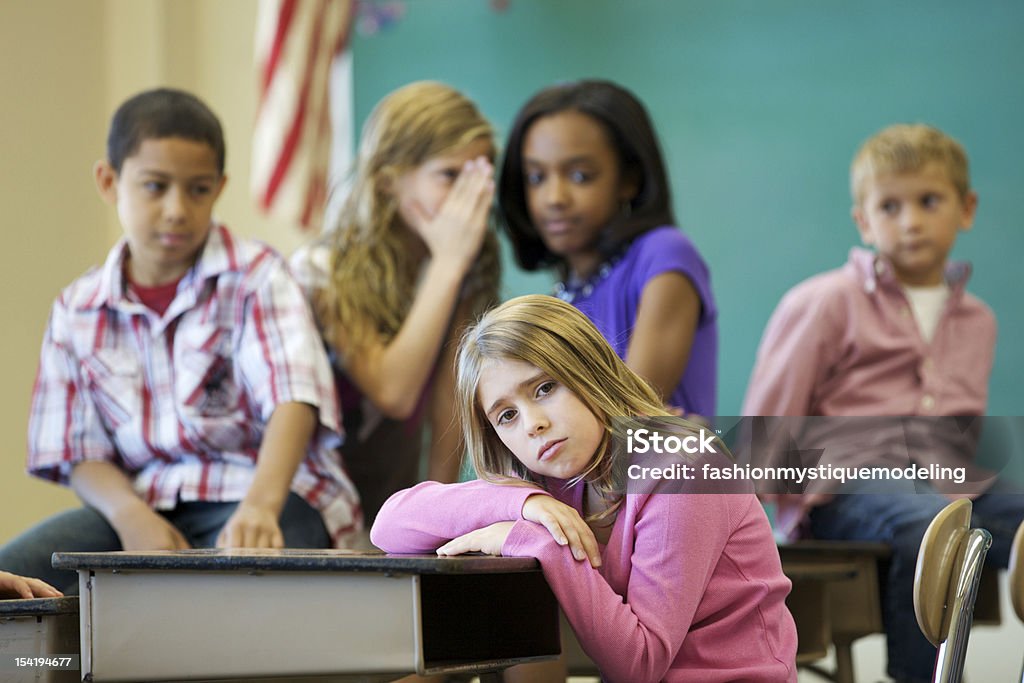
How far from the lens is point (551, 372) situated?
1311mm

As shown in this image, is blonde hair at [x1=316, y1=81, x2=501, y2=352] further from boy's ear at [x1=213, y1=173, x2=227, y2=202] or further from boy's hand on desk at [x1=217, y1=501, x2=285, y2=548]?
boy's hand on desk at [x1=217, y1=501, x2=285, y2=548]

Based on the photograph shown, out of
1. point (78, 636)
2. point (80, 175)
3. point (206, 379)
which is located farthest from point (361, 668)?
point (80, 175)

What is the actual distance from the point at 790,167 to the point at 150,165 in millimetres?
2094

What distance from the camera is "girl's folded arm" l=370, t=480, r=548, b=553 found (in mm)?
1270

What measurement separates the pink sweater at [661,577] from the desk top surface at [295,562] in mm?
69

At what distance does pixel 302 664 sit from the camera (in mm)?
1153

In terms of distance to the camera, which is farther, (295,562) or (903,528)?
(903,528)

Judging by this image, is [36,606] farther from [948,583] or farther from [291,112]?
[291,112]

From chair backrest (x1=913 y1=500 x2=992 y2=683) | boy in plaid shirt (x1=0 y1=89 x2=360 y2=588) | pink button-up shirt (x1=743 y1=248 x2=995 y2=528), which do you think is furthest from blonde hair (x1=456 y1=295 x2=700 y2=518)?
pink button-up shirt (x1=743 y1=248 x2=995 y2=528)

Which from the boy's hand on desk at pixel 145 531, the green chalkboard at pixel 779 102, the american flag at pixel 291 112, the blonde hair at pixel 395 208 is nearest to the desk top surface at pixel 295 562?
the boy's hand on desk at pixel 145 531

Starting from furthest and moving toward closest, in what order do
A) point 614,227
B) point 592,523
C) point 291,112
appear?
point 291,112 < point 614,227 < point 592,523

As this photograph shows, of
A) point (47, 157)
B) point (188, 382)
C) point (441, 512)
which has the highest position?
point (47, 157)

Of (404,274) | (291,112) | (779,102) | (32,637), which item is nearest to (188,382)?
(404,274)

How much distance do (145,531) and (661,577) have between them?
98cm
